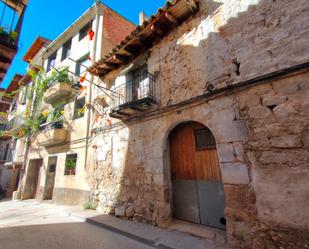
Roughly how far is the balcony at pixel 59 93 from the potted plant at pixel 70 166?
3.54 meters

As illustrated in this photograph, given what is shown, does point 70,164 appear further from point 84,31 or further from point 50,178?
point 84,31

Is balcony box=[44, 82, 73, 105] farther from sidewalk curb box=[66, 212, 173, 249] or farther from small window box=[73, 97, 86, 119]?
sidewalk curb box=[66, 212, 173, 249]

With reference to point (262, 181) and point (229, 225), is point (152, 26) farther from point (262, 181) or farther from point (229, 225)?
point (229, 225)

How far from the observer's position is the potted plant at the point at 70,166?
25.0ft

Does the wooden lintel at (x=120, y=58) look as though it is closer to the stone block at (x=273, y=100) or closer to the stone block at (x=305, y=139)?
the stone block at (x=273, y=100)

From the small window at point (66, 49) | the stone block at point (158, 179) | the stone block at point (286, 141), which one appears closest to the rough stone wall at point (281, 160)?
the stone block at point (286, 141)

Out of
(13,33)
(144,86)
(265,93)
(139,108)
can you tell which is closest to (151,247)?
(139,108)

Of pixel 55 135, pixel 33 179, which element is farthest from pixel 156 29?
pixel 33 179

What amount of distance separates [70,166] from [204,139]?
6.58 meters

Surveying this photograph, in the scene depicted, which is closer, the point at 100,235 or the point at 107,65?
the point at 100,235

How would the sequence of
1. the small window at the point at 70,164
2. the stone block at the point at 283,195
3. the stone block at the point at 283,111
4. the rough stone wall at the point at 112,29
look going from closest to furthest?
the stone block at the point at 283,195 < the stone block at the point at 283,111 < the small window at the point at 70,164 < the rough stone wall at the point at 112,29

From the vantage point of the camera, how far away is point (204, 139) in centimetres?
420

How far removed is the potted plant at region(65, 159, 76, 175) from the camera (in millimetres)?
7613

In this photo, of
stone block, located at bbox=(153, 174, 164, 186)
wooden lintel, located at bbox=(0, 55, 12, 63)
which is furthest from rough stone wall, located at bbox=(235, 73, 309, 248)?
wooden lintel, located at bbox=(0, 55, 12, 63)
